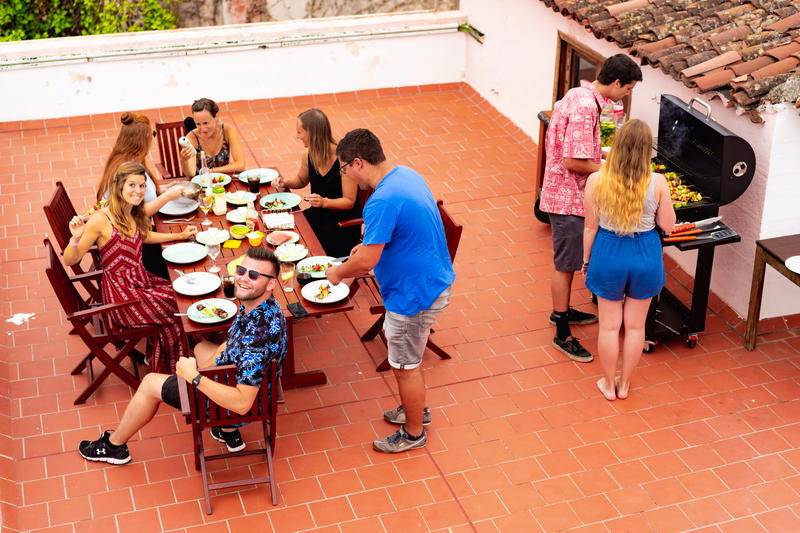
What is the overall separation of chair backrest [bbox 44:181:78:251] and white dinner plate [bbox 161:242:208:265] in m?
0.84

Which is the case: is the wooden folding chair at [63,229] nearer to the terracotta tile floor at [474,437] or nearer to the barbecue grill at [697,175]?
the terracotta tile floor at [474,437]

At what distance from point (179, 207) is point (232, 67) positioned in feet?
16.1

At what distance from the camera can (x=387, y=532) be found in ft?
18.4

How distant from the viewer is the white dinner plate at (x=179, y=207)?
731cm

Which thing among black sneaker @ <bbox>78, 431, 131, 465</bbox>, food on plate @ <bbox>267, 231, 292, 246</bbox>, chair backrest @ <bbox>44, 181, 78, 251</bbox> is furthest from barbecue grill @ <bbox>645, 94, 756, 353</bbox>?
chair backrest @ <bbox>44, 181, 78, 251</bbox>

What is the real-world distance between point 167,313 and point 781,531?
13.7ft

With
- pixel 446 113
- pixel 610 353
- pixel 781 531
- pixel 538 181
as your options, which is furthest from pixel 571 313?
pixel 446 113

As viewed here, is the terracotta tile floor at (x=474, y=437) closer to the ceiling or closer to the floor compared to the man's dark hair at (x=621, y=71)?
closer to the floor

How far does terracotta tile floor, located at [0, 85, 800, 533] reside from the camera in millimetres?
5746

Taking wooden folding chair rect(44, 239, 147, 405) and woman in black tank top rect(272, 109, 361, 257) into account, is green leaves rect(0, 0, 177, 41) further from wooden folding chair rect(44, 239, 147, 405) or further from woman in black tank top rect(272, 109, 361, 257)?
wooden folding chair rect(44, 239, 147, 405)

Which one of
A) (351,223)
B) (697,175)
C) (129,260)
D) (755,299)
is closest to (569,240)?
(697,175)

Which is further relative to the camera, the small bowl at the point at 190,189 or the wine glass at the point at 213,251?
the small bowl at the point at 190,189

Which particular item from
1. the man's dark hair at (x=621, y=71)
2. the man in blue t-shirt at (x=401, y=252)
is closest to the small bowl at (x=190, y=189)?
the man in blue t-shirt at (x=401, y=252)

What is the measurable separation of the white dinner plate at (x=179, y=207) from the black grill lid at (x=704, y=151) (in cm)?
376
